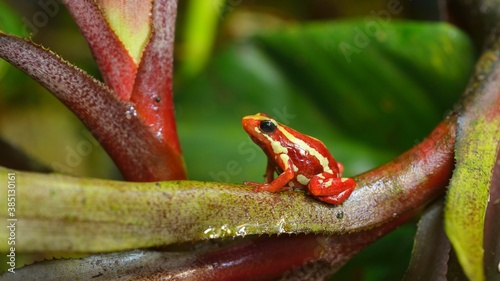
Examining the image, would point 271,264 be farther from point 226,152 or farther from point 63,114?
point 63,114

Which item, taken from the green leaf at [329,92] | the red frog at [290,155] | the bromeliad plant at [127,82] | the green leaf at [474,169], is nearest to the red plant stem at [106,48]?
the bromeliad plant at [127,82]

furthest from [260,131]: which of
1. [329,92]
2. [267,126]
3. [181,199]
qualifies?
[329,92]

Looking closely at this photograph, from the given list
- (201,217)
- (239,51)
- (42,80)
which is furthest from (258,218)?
(239,51)

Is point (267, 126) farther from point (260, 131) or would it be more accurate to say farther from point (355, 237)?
point (355, 237)

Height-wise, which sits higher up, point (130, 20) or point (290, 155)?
point (130, 20)

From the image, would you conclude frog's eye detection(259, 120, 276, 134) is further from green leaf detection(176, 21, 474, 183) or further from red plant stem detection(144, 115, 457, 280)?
green leaf detection(176, 21, 474, 183)

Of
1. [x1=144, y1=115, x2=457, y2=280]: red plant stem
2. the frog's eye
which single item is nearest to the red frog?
the frog's eye
